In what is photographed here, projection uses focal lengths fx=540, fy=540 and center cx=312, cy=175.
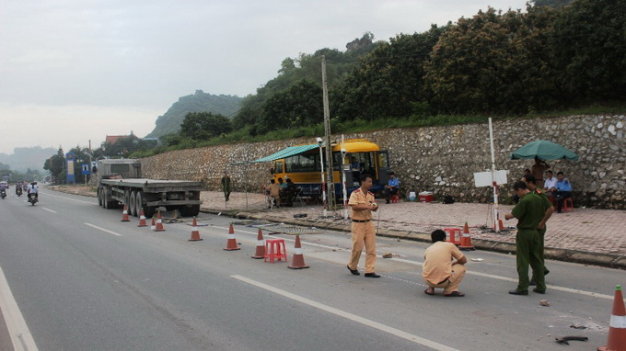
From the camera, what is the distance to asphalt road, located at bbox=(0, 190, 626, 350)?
5.58 m

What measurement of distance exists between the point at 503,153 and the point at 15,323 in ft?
55.1

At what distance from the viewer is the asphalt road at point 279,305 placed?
5578 millimetres

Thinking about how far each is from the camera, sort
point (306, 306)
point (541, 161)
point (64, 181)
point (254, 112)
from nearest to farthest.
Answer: point (306, 306) → point (541, 161) → point (254, 112) → point (64, 181)

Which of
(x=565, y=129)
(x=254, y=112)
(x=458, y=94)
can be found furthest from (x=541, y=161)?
(x=254, y=112)

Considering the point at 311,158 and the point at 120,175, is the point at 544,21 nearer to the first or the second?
the point at 311,158

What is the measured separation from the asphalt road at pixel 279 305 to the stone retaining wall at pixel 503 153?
767 centimetres

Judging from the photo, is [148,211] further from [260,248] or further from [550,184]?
[550,184]

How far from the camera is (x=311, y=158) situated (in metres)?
24.1

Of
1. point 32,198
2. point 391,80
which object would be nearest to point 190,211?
point 391,80

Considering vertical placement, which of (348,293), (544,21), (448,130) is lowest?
(348,293)

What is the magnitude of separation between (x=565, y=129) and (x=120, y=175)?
937 inches

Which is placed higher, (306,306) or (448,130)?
(448,130)

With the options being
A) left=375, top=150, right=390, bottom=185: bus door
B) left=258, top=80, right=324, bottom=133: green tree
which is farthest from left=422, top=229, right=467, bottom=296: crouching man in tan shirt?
left=258, top=80, right=324, bottom=133: green tree

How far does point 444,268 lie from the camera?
7195 mm
